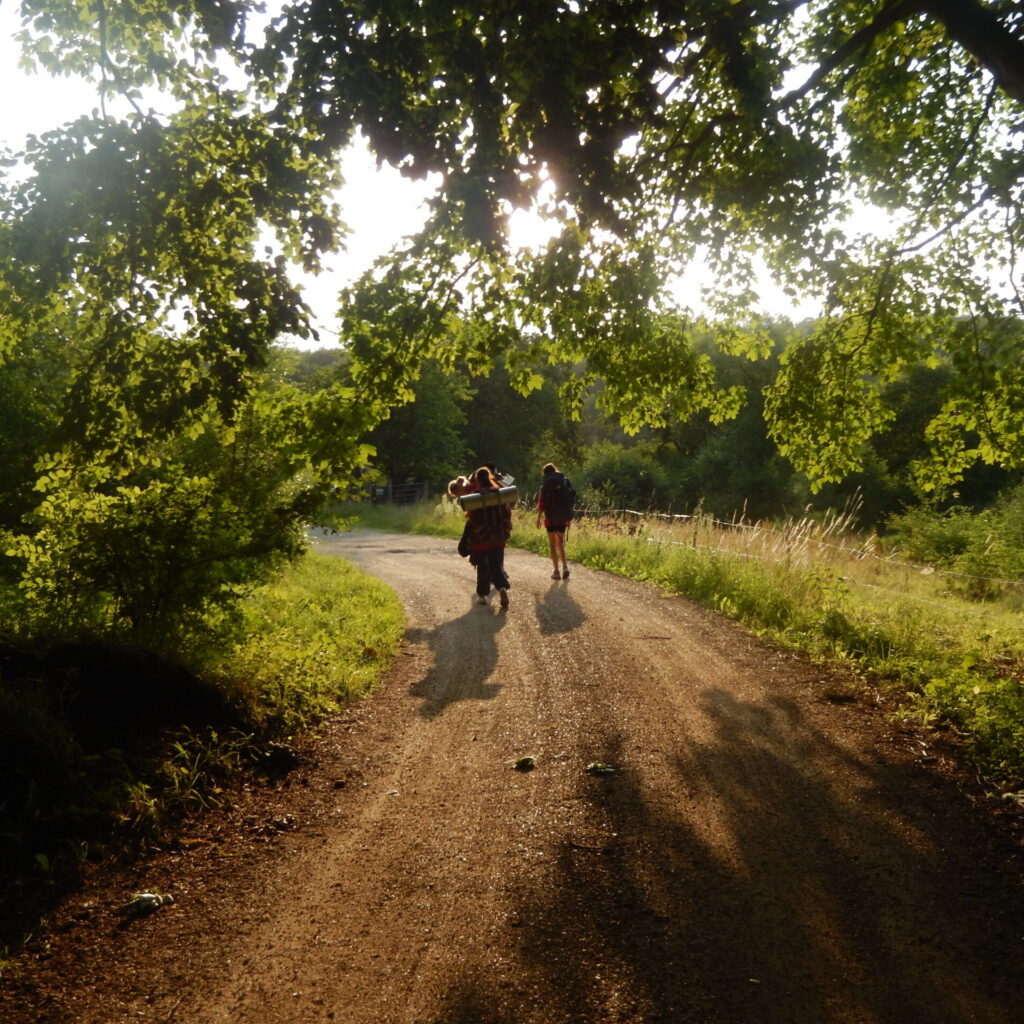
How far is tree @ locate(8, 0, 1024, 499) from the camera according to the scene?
5805 mm

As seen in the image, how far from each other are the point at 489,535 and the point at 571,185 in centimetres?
618

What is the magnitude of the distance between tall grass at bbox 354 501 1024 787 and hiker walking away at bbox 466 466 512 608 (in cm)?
347

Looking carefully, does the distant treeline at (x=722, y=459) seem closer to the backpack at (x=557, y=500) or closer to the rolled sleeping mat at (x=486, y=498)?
the backpack at (x=557, y=500)

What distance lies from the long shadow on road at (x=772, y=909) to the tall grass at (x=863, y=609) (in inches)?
53.0

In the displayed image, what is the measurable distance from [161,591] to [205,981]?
3417mm

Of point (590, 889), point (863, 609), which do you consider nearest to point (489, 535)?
point (863, 609)

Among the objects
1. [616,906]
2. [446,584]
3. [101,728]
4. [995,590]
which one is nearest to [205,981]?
[616,906]

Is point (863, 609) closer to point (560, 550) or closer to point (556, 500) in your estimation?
point (556, 500)

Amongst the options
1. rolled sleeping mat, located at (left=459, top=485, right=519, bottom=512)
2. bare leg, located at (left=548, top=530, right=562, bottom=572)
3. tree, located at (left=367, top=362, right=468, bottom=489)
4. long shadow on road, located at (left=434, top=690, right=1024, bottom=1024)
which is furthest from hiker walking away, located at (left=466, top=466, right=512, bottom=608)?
tree, located at (left=367, top=362, right=468, bottom=489)

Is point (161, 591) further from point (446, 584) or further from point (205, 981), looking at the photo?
point (446, 584)

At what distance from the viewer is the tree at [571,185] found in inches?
229

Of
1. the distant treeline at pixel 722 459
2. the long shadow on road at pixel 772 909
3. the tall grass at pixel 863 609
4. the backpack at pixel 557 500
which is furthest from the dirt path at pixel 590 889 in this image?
the distant treeline at pixel 722 459

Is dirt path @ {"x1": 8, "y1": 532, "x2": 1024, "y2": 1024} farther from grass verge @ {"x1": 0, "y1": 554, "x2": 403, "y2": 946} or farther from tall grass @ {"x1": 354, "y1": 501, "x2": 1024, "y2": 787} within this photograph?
tall grass @ {"x1": 354, "y1": 501, "x2": 1024, "y2": 787}

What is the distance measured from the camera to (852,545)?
52.5 ft
